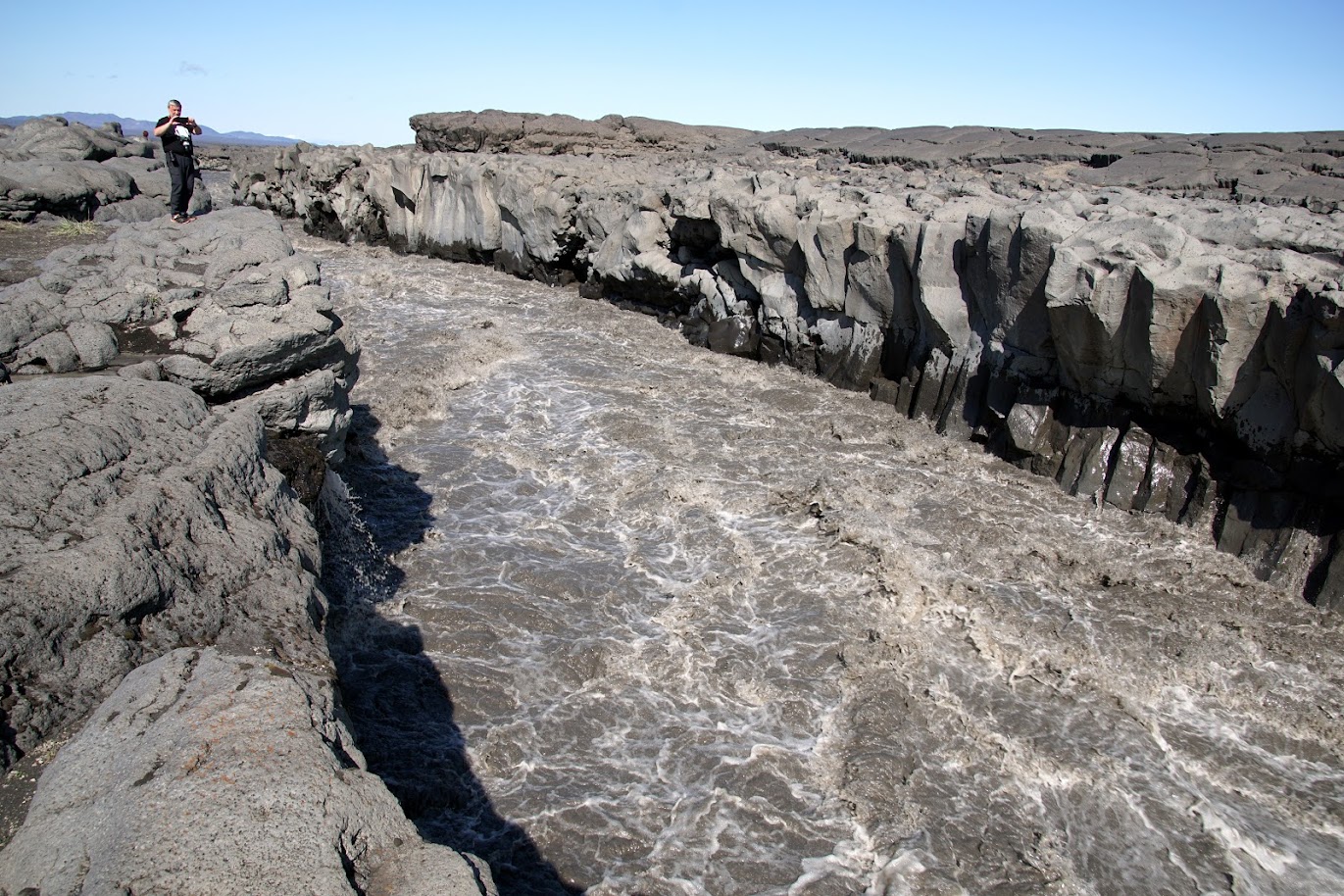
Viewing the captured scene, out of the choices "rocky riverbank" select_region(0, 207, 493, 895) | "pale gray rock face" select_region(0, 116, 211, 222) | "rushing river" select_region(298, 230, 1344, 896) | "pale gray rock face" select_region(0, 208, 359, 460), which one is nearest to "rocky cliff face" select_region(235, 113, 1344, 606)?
"rushing river" select_region(298, 230, 1344, 896)

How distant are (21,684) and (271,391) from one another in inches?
145

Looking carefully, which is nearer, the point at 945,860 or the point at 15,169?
the point at 945,860

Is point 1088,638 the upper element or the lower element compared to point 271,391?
lower

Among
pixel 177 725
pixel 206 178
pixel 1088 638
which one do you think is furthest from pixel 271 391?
pixel 206 178

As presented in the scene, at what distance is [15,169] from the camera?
17.4 metres

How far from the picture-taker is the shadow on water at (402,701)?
5.35 meters

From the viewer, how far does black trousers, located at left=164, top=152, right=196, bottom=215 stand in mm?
14164

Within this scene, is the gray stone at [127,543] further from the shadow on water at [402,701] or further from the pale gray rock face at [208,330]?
the pale gray rock face at [208,330]

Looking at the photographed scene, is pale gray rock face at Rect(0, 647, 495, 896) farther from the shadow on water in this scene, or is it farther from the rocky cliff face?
the rocky cliff face

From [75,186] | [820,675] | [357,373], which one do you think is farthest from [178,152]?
[820,675]

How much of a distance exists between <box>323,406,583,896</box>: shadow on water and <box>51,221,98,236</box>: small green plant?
30.4 ft

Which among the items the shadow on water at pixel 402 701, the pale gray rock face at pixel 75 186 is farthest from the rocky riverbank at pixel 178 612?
the pale gray rock face at pixel 75 186

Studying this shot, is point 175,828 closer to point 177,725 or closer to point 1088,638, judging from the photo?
point 177,725

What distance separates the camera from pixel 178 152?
558 inches
